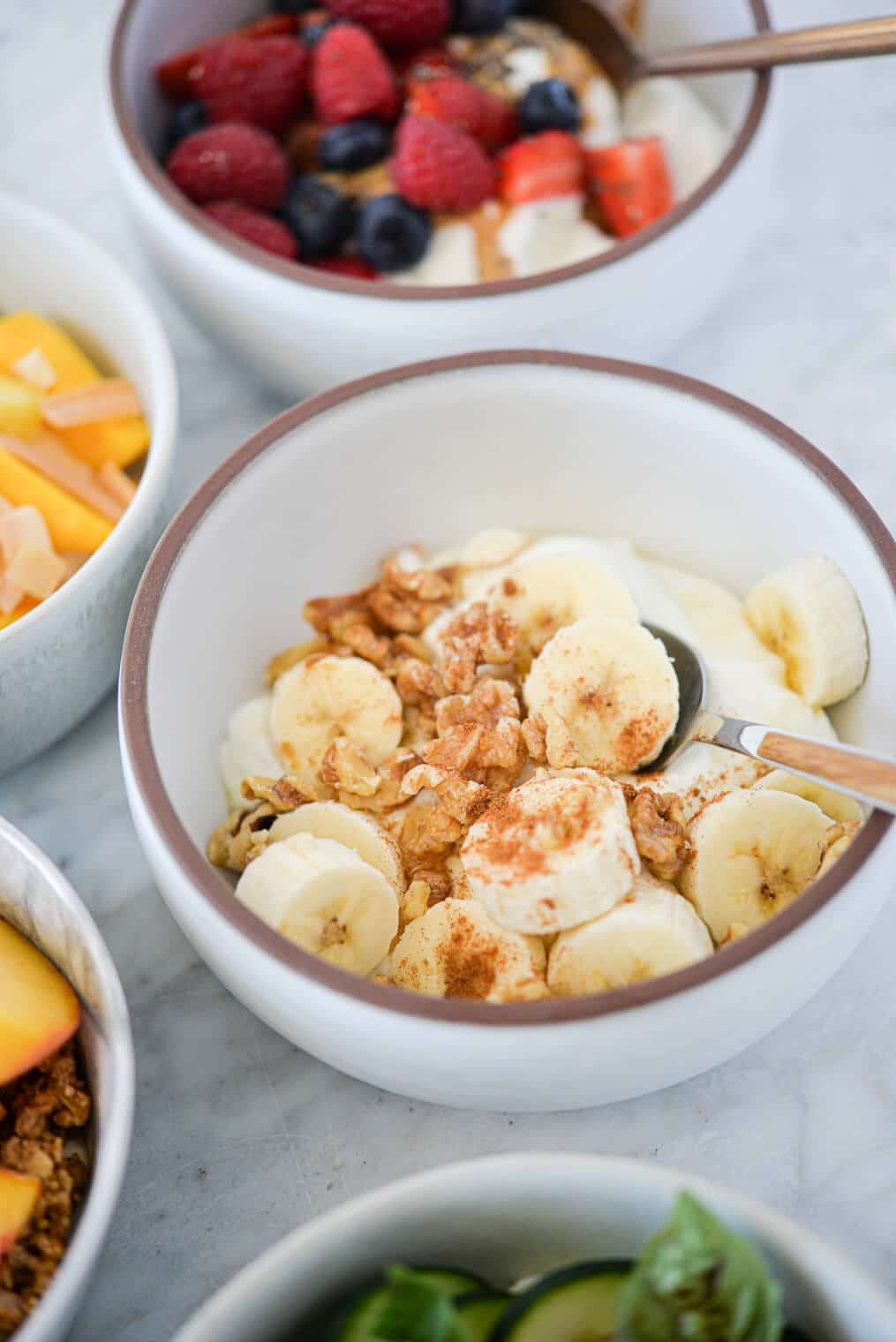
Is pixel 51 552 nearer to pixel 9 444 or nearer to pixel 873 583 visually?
pixel 9 444

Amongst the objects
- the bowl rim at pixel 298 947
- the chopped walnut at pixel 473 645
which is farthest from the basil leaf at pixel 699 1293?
the chopped walnut at pixel 473 645

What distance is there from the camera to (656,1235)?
2.23 feet

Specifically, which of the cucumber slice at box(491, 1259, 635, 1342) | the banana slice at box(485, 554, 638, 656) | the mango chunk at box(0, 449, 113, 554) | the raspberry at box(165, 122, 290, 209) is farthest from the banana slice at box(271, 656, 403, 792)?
the raspberry at box(165, 122, 290, 209)

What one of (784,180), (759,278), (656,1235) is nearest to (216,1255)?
(656,1235)

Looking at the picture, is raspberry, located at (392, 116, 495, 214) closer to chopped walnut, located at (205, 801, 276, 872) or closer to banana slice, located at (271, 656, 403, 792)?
banana slice, located at (271, 656, 403, 792)

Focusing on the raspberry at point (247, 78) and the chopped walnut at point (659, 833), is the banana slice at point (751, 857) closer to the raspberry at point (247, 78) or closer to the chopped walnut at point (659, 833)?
the chopped walnut at point (659, 833)

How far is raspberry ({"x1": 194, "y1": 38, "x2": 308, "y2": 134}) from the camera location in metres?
1.37

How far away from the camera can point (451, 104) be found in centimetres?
133

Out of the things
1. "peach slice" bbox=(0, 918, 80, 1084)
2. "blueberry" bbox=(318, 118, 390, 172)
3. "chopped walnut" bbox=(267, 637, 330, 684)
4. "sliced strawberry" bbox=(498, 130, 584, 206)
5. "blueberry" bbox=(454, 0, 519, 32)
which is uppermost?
"blueberry" bbox=(454, 0, 519, 32)

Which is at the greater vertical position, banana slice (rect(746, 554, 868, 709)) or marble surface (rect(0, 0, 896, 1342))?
banana slice (rect(746, 554, 868, 709))

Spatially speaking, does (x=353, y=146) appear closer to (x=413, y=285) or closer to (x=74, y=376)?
(x=413, y=285)

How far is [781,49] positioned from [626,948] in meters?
0.86

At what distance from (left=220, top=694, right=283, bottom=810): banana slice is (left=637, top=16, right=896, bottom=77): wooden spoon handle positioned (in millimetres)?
751

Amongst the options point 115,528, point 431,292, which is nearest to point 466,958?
point 115,528
